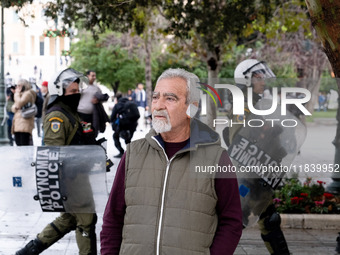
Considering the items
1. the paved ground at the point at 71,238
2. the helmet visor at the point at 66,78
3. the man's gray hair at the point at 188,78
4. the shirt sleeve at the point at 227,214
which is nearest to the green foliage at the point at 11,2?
the paved ground at the point at 71,238

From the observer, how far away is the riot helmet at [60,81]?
551 centimetres

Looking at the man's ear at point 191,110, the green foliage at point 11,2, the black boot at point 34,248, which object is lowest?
the black boot at point 34,248

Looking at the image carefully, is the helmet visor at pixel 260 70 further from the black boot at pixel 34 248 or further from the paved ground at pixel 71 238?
the black boot at pixel 34 248

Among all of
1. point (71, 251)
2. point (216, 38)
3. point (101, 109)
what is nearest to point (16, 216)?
point (71, 251)

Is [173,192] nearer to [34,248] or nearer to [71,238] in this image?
[34,248]

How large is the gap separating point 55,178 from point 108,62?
40232 mm

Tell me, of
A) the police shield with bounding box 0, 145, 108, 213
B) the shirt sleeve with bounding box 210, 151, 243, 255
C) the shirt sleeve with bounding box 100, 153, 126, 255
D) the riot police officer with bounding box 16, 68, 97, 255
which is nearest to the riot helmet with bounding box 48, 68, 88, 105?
the riot police officer with bounding box 16, 68, 97, 255

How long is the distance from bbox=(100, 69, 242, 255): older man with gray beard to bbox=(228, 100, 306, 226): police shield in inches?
46.0

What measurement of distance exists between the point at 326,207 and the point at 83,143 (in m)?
4.00

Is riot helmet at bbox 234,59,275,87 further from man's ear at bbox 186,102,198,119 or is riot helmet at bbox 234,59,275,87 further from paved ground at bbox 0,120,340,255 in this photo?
man's ear at bbox 186,102,198,119

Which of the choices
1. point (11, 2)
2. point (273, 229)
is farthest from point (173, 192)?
point (11, 2)

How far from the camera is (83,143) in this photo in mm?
5523

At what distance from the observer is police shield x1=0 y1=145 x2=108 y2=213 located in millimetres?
5176

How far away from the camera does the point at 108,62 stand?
147 ft
